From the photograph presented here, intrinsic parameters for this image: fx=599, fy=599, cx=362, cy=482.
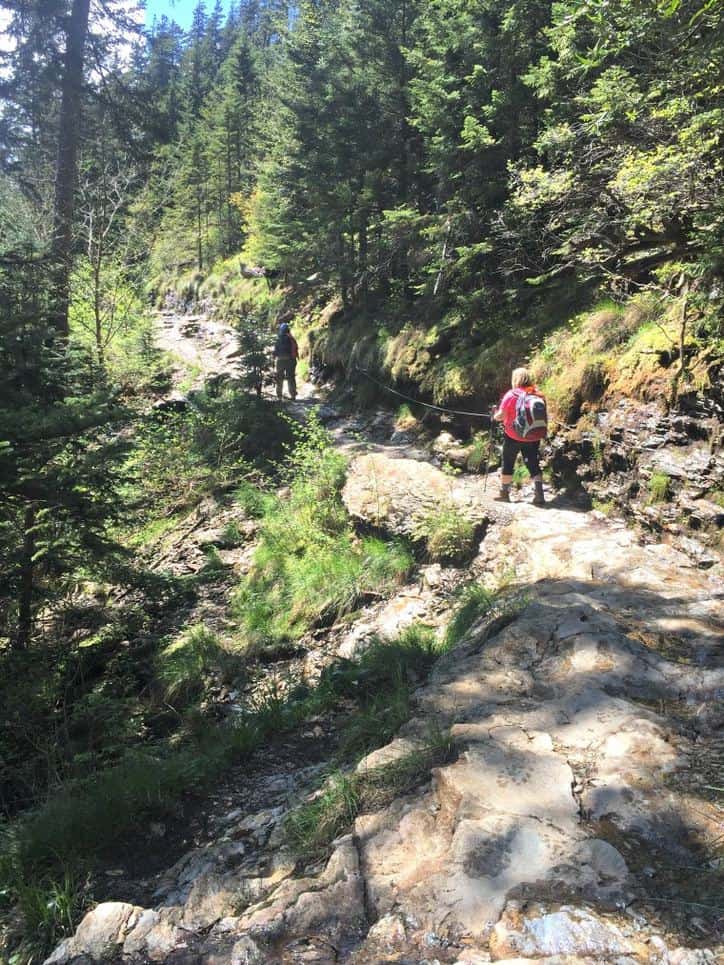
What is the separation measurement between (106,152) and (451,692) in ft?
56.0

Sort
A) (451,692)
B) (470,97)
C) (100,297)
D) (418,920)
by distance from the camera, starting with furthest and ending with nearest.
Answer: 1. (100,297)
2. (470,97)
3. (451,692)
4. (418,920)

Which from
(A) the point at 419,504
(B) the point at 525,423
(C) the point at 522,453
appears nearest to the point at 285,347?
(A) the point at 419,504

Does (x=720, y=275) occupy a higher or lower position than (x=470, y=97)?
lower

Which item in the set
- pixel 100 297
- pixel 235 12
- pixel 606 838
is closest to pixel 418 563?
pixel 606 838

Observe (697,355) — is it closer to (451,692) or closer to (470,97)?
(451,692)

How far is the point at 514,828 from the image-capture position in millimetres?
2920

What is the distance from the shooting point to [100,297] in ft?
58.9

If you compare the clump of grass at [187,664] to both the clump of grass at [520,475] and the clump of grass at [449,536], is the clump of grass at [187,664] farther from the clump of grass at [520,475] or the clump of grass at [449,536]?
the clump of grass at [520,475]

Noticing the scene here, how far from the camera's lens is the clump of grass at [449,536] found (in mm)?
8273

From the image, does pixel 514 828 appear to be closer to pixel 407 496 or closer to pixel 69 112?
pixel 407 496

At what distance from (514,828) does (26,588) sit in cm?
712

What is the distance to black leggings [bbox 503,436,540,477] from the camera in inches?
338

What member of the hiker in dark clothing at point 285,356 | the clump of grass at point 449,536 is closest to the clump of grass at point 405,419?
the hiker in dark clothing at point 285,356

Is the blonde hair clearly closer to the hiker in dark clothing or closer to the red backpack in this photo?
the red backpack
